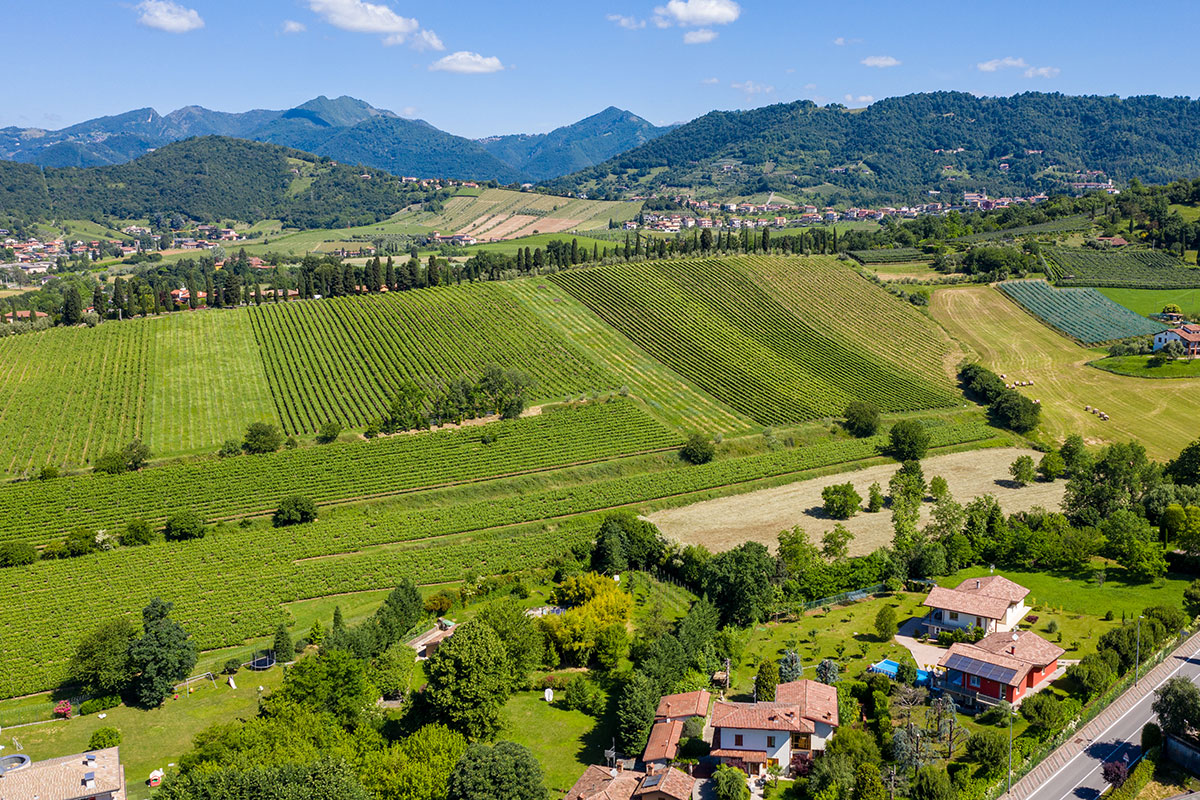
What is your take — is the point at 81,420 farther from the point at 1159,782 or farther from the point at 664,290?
the point at 1159,782

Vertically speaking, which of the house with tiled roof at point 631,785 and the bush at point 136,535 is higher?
the bush at point 136,535

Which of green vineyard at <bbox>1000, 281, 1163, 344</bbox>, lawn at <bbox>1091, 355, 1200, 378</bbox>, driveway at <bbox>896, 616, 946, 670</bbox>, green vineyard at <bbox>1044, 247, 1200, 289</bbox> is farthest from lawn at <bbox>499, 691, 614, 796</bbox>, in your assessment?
green vineyard at <bbox>1044, 247, 1200, 289</bbox>

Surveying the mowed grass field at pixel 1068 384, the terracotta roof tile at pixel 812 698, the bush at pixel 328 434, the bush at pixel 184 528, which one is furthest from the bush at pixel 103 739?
the mowed grass field at pixel 1068 384


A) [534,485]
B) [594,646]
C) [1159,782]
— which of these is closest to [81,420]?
[534,485]

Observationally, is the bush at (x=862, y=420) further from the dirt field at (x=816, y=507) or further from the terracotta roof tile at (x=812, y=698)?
the terracotta roof tile at (x=812, y=698)

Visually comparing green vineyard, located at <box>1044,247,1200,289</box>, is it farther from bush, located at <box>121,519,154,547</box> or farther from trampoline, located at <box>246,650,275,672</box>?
bush, located at <box>121,519,154,547</box>
